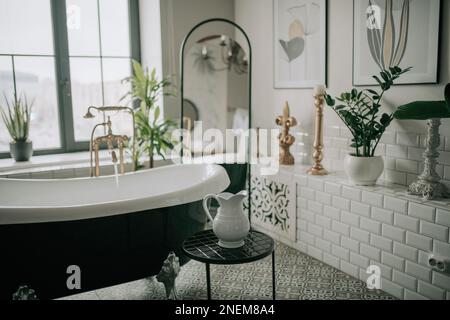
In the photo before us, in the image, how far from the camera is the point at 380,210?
2545 mm

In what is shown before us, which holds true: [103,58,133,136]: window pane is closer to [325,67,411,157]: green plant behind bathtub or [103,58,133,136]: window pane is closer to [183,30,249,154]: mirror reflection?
[183,30,249,154]: mirror reflection

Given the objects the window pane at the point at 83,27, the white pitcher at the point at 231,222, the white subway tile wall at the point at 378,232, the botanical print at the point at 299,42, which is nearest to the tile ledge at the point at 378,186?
the white subway tile wall at the point at 378,232

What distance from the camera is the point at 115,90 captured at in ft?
13.5

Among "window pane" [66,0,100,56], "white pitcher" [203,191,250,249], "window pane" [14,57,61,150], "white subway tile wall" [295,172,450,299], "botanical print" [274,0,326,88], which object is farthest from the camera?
"window pane" [66,0,100,56]

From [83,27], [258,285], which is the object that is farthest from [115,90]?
[258,285]

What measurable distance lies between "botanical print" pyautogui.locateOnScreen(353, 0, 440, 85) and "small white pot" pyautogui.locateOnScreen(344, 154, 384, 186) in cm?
52

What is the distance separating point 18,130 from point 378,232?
2.81 metres

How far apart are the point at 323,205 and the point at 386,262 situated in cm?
58

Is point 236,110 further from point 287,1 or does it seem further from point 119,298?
point 119,298

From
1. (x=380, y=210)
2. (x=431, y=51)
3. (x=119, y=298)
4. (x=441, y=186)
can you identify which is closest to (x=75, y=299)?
(x=119, y=298)

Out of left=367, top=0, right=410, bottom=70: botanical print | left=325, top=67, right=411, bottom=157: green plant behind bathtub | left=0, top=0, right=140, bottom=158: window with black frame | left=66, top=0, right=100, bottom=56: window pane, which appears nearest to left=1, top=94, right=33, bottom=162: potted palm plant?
left=0, top=0, right=140, bottom=158: window with black frame

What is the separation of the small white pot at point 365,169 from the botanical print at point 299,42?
Answer: 2.77ft

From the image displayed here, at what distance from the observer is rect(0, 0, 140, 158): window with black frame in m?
3.68
